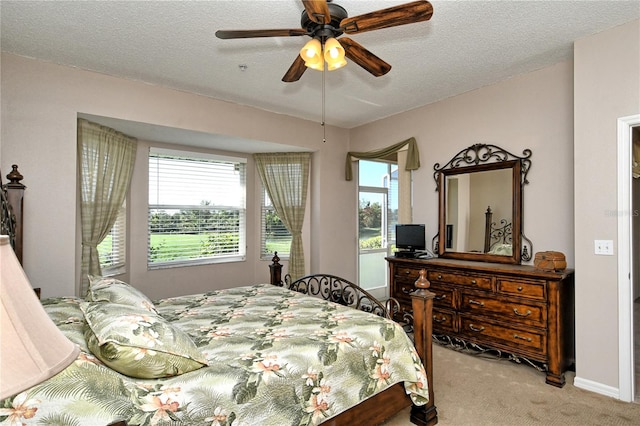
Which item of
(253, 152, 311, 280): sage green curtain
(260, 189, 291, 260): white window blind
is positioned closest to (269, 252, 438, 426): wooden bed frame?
(253, 152, 311, 280): sage green curtain

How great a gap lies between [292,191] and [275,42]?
8.19 ft

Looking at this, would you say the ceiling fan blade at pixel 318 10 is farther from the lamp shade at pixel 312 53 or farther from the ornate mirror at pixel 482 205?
the ornate mirror at pixel 482 205

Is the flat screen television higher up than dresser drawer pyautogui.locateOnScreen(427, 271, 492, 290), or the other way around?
the flat screen television

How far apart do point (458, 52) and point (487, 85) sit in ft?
3.14

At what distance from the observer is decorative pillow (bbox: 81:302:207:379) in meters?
1.42

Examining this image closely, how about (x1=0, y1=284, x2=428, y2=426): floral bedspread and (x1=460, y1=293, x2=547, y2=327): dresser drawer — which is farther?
(x1=460, y1=293, x2=547, y2=327): dresser drawer

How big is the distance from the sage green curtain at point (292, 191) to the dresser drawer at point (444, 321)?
207cm

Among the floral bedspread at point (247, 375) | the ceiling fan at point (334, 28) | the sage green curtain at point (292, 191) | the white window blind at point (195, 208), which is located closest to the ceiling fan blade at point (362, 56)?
the ceiling fan at point (334, 28)

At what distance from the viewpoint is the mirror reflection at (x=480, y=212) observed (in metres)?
3.54

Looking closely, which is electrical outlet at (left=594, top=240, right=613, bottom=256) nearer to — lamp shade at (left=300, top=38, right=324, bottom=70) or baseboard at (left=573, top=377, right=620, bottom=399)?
baseboard at (left=573, top=377, right=620, bottom=399)

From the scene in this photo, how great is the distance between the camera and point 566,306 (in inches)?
117

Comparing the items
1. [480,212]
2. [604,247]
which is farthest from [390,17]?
[480,212]

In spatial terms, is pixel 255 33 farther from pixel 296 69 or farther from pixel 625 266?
pixel 625 266

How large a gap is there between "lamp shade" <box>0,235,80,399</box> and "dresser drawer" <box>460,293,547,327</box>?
10.7ft
